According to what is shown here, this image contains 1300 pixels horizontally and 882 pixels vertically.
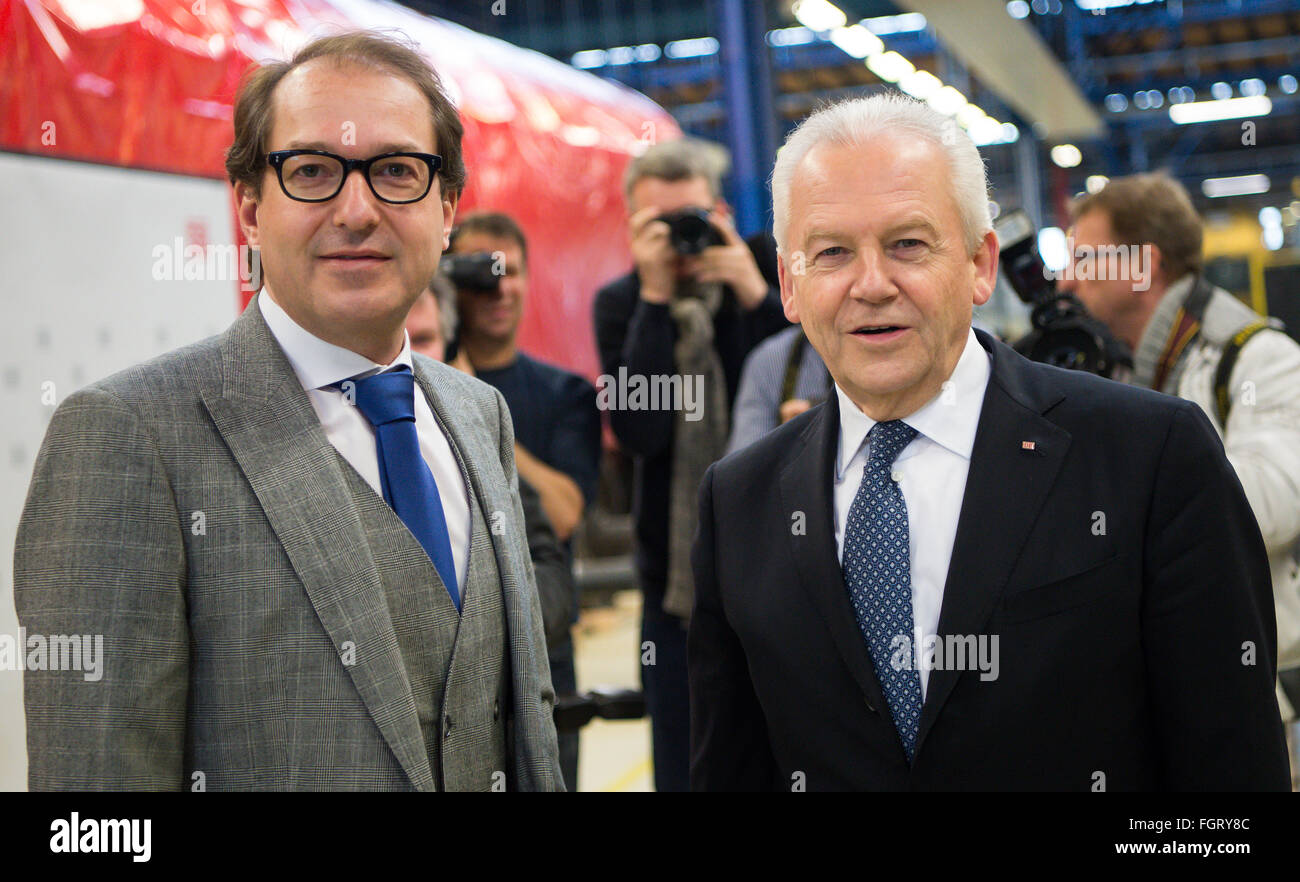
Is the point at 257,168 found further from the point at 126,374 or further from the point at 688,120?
the point at 688,120

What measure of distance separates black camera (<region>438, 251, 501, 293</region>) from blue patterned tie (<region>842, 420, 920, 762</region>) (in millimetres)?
1235

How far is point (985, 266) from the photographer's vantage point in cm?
144

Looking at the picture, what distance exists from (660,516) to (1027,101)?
805cm

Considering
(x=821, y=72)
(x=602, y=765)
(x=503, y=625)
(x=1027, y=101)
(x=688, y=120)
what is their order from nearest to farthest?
(x=503, y=625)
(x=602, y=765)
(x=1027, y=101)
(x=821, y=72)
(x=688, y=120)

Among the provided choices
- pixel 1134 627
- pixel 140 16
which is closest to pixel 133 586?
pixel 1134 627

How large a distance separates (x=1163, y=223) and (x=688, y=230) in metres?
1.04

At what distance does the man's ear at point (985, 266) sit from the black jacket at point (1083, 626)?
130 mm

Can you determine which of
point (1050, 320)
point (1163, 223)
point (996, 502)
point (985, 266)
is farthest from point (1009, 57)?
point (996, 502)

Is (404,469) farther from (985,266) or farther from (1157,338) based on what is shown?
(1157,338)

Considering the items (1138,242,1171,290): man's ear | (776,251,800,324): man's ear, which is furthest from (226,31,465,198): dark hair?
(1138,242,1171,290): man's ear

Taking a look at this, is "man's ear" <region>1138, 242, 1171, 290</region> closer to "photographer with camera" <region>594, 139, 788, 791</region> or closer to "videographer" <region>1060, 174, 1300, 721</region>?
"videographer" <region>1060, 174, 1300, 721</region>

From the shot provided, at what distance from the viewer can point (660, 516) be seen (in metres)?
2.74

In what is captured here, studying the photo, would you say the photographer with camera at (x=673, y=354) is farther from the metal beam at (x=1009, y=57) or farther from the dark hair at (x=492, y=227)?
the metal beam at (x=1009, y=57)

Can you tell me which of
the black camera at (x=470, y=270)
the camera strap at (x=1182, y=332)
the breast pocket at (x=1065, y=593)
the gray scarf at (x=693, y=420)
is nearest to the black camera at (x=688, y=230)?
the gray scarf at (x=693, y=420)
